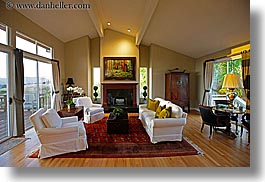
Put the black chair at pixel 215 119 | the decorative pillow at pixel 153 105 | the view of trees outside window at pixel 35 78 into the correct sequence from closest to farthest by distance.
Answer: the black chair at pixel 215 119, the view of trees outside window at pixel 35 78, the decorative pillow at pixel 153 105

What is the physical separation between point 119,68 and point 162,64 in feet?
6.43

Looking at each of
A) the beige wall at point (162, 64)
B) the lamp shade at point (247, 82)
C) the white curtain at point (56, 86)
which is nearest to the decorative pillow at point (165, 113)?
the lamp shade at point (247, 82)

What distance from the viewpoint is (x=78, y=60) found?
9.83 m

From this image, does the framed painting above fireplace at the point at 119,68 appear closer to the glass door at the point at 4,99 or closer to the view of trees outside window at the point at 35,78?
the view of trees outside window at the point at 35,78

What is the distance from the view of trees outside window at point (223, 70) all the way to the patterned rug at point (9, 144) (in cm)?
562

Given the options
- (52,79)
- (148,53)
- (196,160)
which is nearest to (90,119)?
(52,79)

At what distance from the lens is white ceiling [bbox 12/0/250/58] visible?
5.27 metres

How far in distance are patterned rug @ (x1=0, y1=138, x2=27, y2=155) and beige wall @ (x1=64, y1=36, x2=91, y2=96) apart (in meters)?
5.01

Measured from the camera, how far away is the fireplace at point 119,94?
1018 centimetres

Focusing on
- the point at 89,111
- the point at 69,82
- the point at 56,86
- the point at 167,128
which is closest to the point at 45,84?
the point at 56,86

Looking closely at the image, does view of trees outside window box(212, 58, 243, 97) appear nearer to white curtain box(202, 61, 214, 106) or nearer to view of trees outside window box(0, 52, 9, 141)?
white curtain box(202, 61, 214, 106)

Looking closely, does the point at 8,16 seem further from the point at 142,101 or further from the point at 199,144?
the point at 142,101

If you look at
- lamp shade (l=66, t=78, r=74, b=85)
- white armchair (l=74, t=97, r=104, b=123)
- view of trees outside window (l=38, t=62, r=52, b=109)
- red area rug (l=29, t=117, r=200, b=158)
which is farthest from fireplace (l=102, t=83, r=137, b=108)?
red area rug (l=29, t=117, r=200, b=158)

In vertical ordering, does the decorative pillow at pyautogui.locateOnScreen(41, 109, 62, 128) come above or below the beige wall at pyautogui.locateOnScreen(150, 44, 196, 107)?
below
